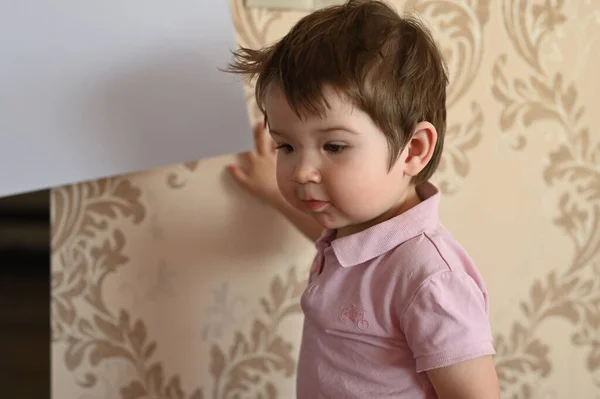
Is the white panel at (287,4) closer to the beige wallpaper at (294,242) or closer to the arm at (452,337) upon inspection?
the beige wallpaper at (294,242)

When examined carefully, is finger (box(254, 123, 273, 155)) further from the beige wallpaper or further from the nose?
the nose

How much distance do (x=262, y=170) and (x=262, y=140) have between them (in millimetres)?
45

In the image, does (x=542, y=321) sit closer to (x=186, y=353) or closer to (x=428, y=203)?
(x=428, y=203)

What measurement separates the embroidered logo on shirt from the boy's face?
11 centimetres

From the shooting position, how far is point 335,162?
75 cm

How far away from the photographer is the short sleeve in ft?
2.31

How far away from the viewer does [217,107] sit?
92 cm

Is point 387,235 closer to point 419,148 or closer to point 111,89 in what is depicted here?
point 419,148

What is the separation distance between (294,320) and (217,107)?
1.19 ft

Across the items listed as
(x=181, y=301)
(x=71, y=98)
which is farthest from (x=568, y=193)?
(x=71, y=98)

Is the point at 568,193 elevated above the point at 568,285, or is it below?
above

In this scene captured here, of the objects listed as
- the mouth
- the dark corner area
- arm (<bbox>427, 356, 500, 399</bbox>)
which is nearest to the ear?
the mouth

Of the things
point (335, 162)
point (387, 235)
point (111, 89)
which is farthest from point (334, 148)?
point (111, 89)

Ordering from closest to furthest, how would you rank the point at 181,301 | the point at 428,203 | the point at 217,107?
the point at 428,203 → the point at 217,107 → the point at 181,301
